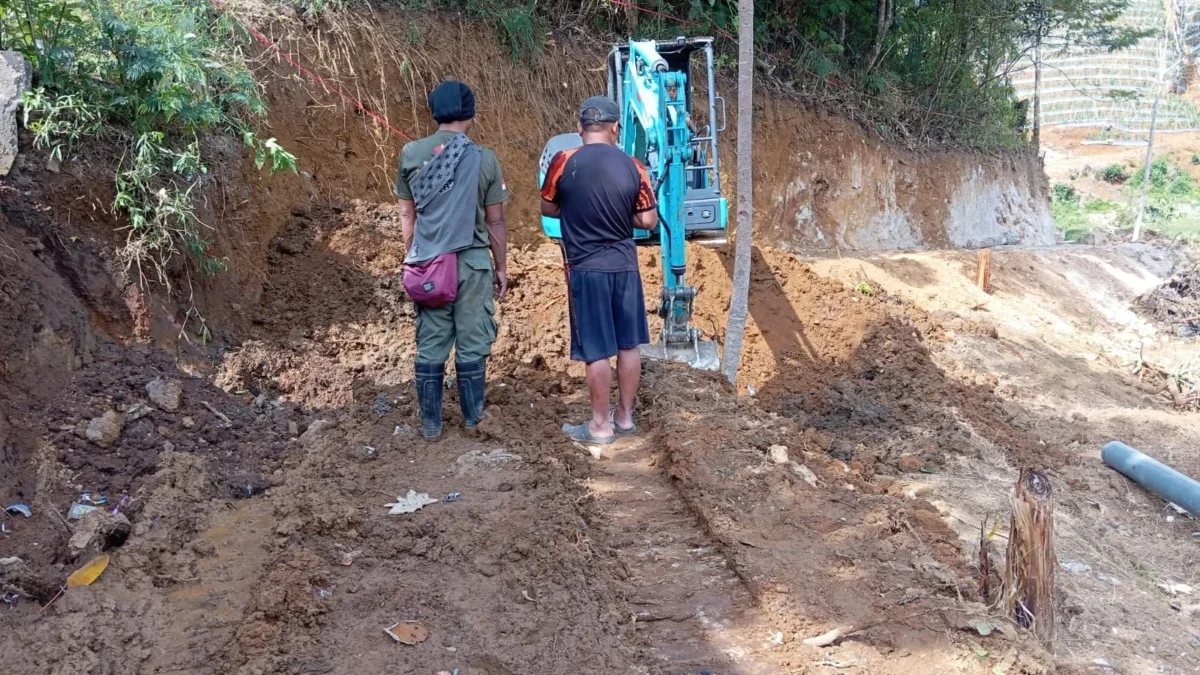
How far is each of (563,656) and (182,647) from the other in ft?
4.37

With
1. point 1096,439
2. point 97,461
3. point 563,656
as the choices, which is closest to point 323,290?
point 97,461

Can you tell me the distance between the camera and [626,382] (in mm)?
5051

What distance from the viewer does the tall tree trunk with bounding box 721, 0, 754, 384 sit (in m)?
6.00

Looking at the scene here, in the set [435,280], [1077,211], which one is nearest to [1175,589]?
[435,280]

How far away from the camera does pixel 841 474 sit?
4906mm

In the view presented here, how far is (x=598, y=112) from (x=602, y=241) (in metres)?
0.69

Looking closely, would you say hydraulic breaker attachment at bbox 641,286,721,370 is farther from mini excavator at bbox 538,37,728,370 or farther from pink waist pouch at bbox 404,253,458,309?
pink waist pouch at bbox 404,253,458,309

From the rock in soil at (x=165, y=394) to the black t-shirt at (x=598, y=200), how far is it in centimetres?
231

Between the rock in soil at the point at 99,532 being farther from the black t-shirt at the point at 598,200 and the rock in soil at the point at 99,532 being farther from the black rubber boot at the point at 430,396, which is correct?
the black t-shirt at the point at 598,200

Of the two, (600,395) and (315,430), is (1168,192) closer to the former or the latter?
(600,395)

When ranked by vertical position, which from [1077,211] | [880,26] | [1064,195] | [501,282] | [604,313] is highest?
[880,26]

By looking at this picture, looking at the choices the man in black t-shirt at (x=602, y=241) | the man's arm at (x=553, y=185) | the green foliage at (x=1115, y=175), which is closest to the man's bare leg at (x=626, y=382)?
the man in black t-shirt at (x=602, y=241)

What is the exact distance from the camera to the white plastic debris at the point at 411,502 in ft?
13.3

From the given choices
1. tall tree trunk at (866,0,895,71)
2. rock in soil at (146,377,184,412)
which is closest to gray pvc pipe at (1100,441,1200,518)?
rock in soil at (146,377,184,412)
